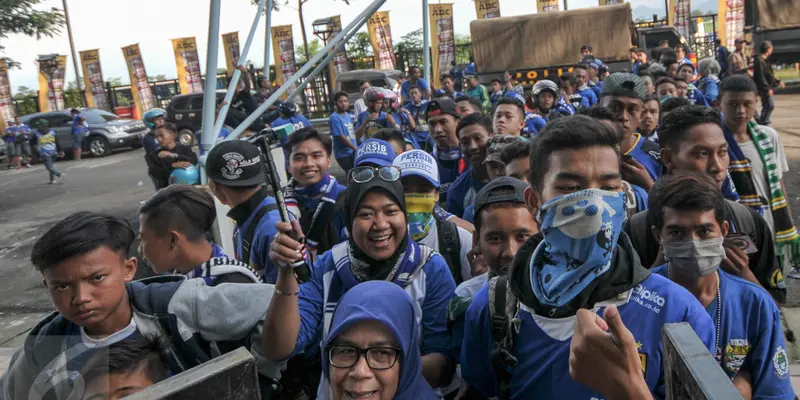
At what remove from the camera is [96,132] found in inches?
821

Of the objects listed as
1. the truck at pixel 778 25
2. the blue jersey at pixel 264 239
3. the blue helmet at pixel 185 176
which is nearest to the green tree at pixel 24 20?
the blue helmet at pixel 185 176

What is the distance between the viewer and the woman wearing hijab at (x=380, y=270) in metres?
2.34

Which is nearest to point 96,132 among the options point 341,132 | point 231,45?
point 231,45

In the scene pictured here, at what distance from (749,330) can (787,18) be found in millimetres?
Answer: 17561

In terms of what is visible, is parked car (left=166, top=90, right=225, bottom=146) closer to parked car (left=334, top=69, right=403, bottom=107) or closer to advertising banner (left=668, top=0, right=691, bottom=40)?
parked car (left=334, top=69, right=403, bottom=107)

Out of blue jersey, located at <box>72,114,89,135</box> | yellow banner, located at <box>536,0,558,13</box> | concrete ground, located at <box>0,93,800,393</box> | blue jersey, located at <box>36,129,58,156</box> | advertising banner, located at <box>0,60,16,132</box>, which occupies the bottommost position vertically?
concrete ground, located at <box>0,93,800,393</box>

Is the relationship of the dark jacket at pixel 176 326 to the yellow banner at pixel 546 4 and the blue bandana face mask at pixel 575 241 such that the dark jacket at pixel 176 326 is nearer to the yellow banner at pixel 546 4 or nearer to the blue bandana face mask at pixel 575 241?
the blue bandana face mask at pixel 575 241

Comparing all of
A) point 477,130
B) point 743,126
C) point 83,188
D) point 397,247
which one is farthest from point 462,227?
point 83,188

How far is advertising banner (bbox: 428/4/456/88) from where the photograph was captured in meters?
21.6

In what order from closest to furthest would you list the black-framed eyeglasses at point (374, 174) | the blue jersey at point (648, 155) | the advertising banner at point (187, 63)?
the black-framed eyeglasses at point (374, 174) → the blue jersey at point (648, 155) → the advertising banner at point (187, 63)

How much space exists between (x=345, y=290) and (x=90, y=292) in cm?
91

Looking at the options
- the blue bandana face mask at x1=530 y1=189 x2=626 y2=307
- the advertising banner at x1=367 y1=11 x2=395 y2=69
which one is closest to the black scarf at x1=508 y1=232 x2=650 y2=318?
the blue bandana face mask at x1=530 y1=189 x2=626 y2=307

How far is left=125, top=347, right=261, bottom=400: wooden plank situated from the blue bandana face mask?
778 mm

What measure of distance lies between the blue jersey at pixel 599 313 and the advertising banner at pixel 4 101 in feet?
90.6
